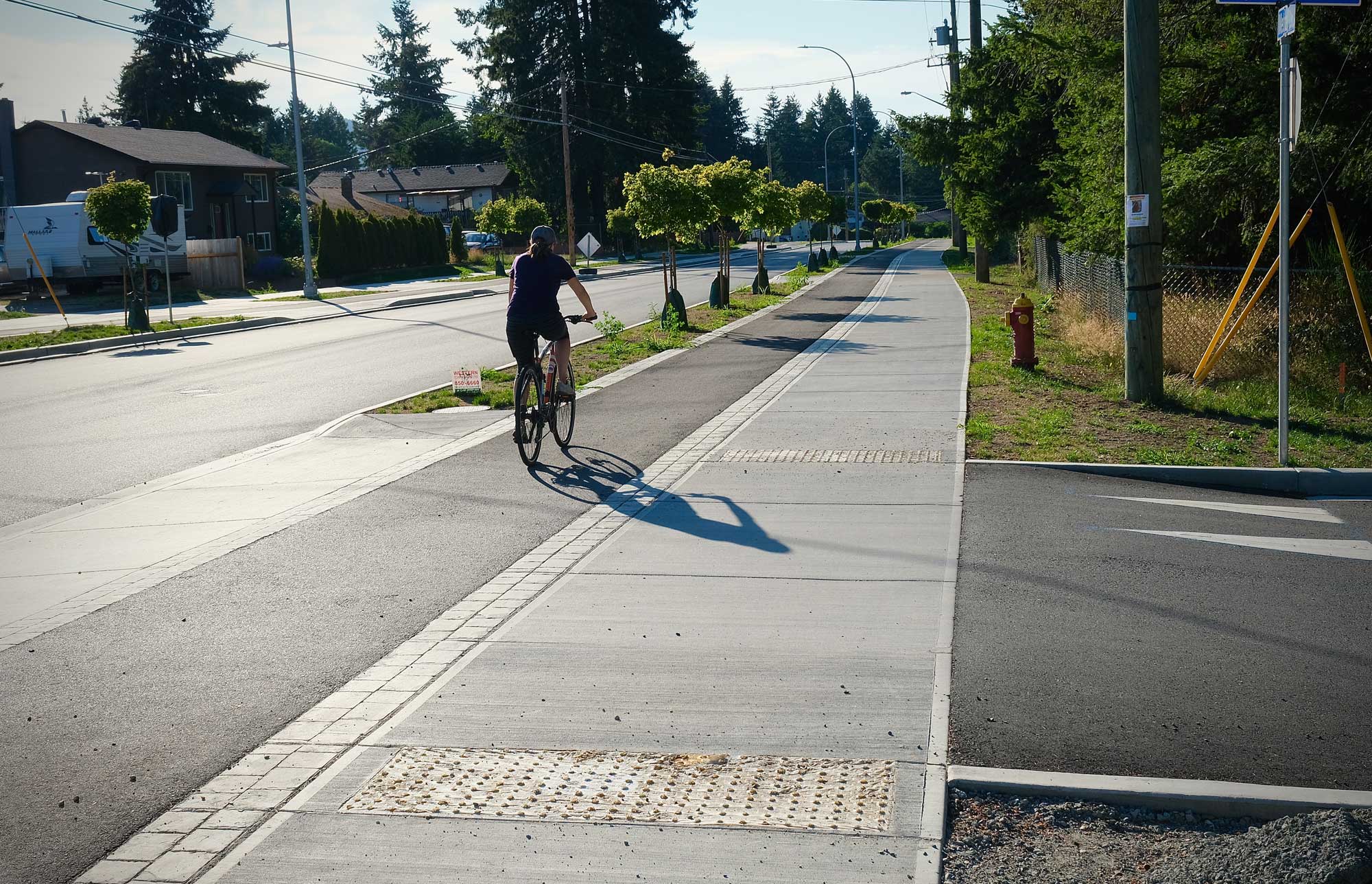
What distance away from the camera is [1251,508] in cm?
876

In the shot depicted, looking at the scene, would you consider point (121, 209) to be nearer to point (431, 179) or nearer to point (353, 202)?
point (353, 202)

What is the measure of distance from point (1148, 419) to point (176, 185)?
169 ft

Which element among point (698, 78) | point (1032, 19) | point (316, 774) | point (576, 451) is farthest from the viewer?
point (698, 78)

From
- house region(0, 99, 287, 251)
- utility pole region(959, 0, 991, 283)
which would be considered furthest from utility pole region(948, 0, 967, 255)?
house region(0, 99, 287, 251)

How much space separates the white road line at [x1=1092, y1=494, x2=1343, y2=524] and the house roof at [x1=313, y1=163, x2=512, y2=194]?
291 ft

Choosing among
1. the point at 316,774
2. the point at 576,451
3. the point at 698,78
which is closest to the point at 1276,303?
the point at 576,451

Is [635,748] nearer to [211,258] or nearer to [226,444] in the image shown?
[226,444]

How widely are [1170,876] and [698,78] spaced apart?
85.5 metres

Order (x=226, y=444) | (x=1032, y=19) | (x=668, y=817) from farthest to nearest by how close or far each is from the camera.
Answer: (x=1032, y=19) < (x=226, y=444) < (x=668, y=817)

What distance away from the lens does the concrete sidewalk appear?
3.91 metres

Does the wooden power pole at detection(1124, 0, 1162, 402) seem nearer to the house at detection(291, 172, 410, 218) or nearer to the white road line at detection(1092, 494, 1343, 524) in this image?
the white road line at detection(1092, 494, 1343, 524)

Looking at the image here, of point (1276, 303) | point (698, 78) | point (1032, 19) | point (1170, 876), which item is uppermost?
point (698, 78)

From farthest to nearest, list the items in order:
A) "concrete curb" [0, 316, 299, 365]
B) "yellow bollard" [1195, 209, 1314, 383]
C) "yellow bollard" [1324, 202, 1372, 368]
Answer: "concrete curb" [0, 316, 299, 365], "yellow bollard" [1195, 209, 1314, 383], "yellow bollard" [1324, 202, 1372, 368]

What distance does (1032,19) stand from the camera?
78.4 ft
